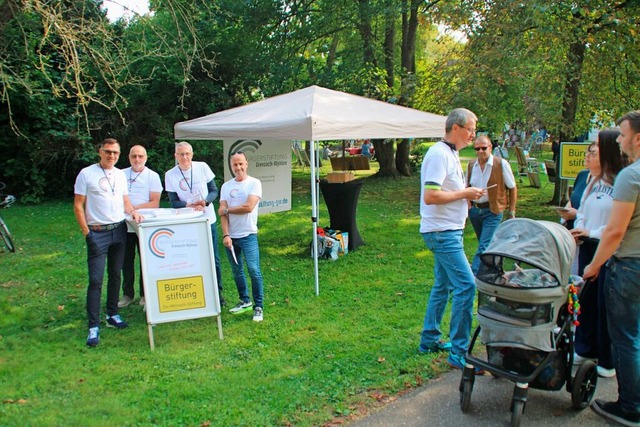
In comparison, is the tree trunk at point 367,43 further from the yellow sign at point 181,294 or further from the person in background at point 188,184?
the yellow sign at point 181,294

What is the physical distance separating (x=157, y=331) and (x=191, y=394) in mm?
1581

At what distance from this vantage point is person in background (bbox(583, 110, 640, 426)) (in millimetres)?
3160

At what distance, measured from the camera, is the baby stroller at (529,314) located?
3232 mm

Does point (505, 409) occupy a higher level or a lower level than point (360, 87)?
lower

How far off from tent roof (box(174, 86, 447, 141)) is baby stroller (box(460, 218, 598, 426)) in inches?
135

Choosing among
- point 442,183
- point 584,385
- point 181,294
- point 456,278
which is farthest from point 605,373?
point 181,294

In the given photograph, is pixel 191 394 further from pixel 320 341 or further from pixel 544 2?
pixel 544 2

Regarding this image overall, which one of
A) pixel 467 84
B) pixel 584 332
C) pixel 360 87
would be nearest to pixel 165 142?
pixel 360 87

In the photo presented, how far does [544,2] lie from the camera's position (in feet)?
28.9

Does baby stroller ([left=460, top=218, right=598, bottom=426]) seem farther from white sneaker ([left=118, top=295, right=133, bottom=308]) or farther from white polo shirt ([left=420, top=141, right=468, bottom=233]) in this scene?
A: white sneaker ([left=118, top=295, right=133, bottom=308])

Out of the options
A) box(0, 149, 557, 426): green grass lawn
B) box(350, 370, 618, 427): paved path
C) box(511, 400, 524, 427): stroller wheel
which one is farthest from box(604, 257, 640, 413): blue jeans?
box(0, 149, 557, 426): green grass lawn

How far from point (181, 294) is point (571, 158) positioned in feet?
22.9

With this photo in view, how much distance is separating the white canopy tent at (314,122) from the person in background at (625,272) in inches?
135

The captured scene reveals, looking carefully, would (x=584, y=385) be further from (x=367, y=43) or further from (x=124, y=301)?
(x=367, y=43)
